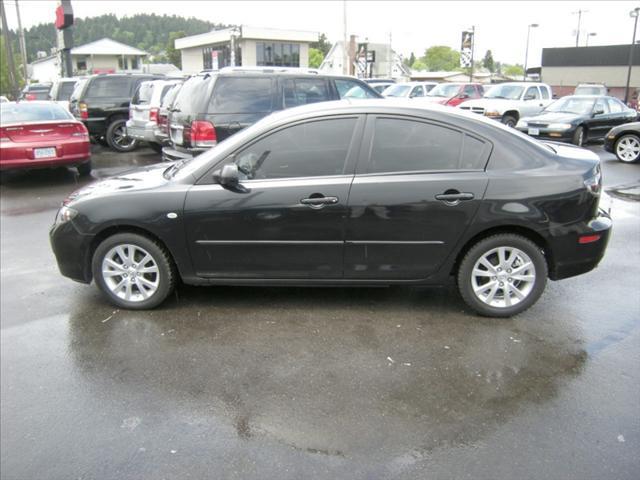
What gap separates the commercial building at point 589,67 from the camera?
5338 centimetres

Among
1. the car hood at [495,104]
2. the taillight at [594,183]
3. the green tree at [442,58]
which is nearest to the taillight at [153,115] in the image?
the taillight at [594,183]

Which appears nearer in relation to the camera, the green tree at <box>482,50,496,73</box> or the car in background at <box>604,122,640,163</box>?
the car in background at <box>604,122,640,163</box>

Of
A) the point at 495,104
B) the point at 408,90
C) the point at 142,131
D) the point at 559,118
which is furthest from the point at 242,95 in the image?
the point at 408,90

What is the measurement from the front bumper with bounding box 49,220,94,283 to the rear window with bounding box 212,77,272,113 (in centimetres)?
430

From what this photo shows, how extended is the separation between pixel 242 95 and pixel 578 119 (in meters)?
10.5

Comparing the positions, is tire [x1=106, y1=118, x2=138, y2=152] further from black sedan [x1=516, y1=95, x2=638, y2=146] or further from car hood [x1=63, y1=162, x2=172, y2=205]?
black sedan [x1=516, y1=95, x2=638, y2=146]

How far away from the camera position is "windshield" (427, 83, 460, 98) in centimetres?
2400

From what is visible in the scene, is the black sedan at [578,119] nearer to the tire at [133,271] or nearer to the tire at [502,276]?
the tire at [502,276]

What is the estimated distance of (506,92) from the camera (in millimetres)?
20172

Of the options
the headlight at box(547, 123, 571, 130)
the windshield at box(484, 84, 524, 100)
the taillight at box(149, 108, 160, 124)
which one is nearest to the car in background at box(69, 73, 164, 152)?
the taillight at box(149, 108, 160, 124)

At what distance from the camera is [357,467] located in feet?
9.34

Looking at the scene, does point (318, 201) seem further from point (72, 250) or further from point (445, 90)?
point (445, 90)

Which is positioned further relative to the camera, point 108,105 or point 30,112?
point 108,105

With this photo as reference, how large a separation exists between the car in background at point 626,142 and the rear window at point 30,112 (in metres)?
11.7
